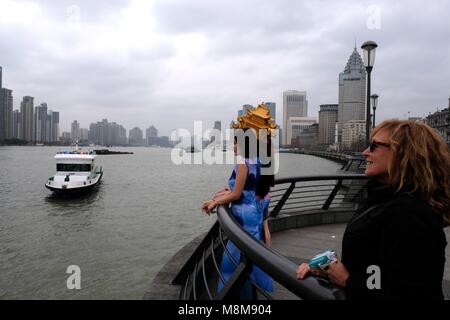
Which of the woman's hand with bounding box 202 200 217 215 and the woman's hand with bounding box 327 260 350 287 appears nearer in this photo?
the woman's hand with bounding box 327 260 350 287

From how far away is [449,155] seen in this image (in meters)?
1.59

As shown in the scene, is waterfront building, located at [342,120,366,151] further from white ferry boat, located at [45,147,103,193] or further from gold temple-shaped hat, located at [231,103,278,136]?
gold temple-shaped hat, located at [231,103,278,136]

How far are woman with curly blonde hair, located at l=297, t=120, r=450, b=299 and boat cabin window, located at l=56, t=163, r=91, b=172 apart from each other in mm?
A: 33190

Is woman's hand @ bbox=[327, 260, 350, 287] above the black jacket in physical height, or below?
below

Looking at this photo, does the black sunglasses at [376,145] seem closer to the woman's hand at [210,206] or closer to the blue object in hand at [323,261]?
the blue object in hand at [323,261]

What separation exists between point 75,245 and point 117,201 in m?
11.9

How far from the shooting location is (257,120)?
3078mm

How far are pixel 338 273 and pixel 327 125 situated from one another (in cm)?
19867

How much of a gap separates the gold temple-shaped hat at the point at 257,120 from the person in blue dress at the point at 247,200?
14 centimetres

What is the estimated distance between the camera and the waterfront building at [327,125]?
191 metres

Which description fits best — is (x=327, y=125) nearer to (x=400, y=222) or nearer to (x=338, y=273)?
(x=338, y=273)

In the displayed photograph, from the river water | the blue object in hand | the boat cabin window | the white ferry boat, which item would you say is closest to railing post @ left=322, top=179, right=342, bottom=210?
the river water

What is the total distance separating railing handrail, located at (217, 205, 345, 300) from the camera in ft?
4.93
